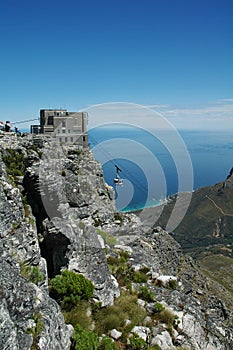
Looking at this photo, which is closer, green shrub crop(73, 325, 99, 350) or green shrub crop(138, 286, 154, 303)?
green shrub crop(73, 325, 99, 350)

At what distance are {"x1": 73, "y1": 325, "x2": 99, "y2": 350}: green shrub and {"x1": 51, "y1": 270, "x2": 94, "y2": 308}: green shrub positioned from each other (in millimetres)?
1589

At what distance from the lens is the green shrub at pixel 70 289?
12.5m

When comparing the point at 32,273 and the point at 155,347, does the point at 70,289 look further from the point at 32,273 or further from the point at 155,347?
the point at 155,347

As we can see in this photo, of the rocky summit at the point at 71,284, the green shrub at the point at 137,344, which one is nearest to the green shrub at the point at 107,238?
the rocky summit at the point at 71,284

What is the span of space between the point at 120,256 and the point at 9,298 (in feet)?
34.1

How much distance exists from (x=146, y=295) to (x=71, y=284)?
12.4ft

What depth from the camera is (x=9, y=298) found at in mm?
8008

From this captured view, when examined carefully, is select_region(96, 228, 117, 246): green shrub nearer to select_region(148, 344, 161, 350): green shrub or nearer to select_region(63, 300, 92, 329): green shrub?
select_region(63, 300, 92, 329): green shrub

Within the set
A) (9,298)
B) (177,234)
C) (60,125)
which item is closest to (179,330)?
(9,298)

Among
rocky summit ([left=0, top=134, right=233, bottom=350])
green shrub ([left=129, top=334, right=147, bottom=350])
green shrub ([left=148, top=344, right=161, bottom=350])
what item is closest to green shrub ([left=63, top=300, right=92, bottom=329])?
rocky summit ([left=0, top=134, right=233, bottom=350])

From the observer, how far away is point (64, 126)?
145 feet

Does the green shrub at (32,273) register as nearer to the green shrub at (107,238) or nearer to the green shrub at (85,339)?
the green shrub at (85,339)

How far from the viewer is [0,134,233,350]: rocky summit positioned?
342 inches

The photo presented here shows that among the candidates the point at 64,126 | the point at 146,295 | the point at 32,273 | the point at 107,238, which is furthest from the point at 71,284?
the point at 64,126
